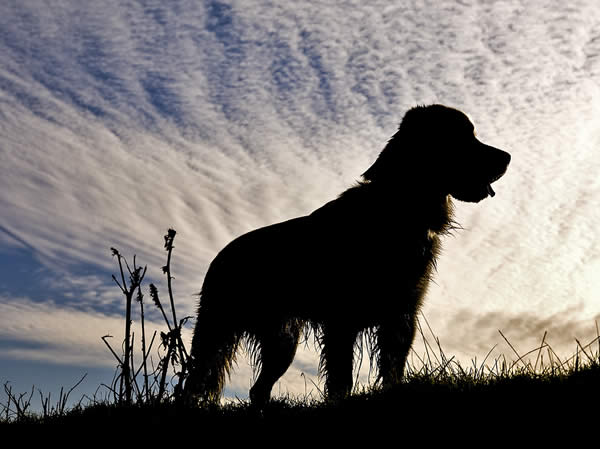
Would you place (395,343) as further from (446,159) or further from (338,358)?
(446,159)

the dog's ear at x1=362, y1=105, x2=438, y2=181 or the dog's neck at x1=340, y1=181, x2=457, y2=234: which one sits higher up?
the dog's ear at x1=362, y1=105, x2=438, y2=181

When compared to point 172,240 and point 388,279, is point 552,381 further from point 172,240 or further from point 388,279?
point 172,240

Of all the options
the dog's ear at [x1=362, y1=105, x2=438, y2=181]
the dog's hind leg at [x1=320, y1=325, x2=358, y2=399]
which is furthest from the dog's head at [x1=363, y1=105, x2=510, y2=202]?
the dog's hind leg at [x1=320, y1=325, x2=358, y2=399]

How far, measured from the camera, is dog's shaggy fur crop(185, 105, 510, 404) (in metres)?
4.76

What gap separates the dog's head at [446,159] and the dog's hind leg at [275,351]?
5.33 feet

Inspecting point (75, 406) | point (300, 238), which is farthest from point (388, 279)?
point (75, 406)

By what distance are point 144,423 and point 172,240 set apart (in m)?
1.16

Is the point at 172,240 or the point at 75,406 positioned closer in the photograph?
the point at 172,240

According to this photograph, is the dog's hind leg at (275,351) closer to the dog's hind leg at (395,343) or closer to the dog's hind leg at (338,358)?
the dog's hind leg at (338,358)

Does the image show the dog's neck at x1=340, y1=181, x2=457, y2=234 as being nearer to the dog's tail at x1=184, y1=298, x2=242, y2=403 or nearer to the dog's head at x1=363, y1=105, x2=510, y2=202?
the dog's head at x1=363, y1=105, x2=510, y2=202

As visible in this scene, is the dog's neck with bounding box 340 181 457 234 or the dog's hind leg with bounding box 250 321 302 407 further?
the dog's hind leg with bounding box 250 321 302 407

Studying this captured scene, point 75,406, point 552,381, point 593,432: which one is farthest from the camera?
point 75,406

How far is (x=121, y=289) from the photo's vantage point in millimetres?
3543

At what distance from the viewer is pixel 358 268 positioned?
4902mm
